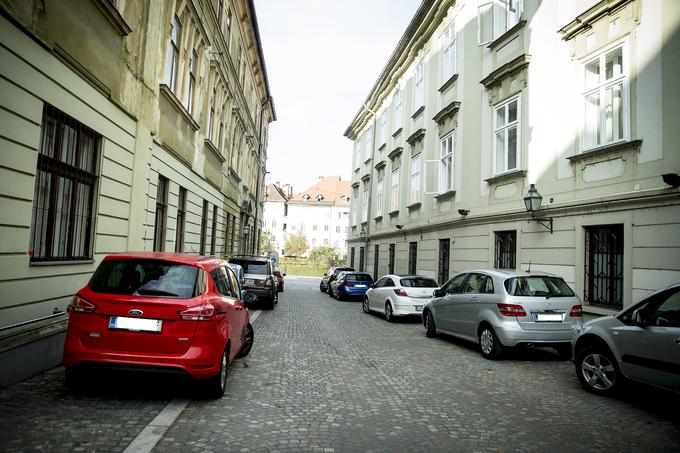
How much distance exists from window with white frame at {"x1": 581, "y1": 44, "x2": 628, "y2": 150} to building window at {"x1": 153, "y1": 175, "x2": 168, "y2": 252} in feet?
33.7

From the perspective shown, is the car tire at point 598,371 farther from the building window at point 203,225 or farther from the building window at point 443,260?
the building window at point 203,225

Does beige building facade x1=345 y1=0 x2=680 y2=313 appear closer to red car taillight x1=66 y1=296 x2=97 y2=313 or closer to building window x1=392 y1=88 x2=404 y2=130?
building window x1=392 y1=88 x2=404 y2=130

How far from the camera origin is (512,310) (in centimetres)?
823

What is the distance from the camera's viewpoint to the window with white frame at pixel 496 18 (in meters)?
14.2

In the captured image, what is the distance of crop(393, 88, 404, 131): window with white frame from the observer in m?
25.4

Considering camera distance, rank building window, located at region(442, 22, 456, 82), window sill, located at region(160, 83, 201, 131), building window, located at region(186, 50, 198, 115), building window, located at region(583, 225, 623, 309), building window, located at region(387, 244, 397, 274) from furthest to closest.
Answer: building window, located at region(387, 244, 397, 274)
building window, located at region(442, 22, 456, 82)
building window, located at region(186, 50, 198, 115)
window sill, located at region(160, 83, 201, 131)
building window, located at region(583, 225, 623, 309)

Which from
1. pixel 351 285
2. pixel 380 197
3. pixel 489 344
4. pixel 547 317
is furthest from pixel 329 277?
pixel 547 317

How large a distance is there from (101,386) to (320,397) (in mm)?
2567

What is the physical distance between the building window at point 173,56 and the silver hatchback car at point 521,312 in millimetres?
8978

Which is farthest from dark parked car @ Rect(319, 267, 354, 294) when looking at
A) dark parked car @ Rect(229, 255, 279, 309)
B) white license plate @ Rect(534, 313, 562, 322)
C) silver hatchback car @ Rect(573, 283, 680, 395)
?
silver hatchback car @ Rect(573, 283, 680, 395)

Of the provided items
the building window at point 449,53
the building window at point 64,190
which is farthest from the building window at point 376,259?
the building window at point 64,190

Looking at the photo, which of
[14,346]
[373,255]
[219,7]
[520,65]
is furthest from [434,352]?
[373,255]

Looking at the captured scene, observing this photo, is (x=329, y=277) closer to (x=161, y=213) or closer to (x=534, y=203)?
(x=161, y=213)

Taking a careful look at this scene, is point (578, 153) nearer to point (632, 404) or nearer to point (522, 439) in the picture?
point (632, 404)
